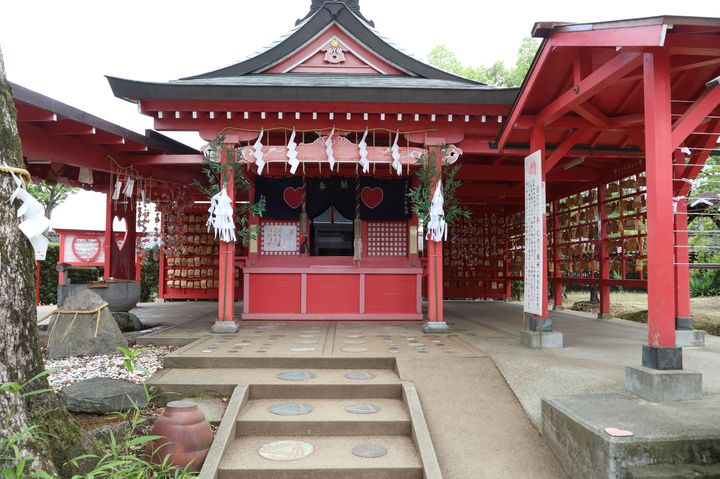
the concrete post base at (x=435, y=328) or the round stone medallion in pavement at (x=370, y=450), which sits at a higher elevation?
the concrete post base at (x=435, y=328)

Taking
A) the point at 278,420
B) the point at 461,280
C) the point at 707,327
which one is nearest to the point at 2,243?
the point at 278,420

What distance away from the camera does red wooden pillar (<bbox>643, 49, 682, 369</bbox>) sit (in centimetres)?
392

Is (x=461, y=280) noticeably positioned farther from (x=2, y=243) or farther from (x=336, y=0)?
(x=2, y=243)

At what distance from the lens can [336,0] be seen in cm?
972

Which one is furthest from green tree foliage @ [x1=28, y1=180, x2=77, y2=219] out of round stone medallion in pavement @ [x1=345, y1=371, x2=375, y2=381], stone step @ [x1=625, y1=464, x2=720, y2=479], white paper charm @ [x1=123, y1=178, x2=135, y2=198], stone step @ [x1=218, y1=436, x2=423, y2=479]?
stone step @ [x1=625, y1=464, x2=720, y2=479]

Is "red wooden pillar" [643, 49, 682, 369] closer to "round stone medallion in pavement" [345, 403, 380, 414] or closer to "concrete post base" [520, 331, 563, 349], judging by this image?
"concrete post base" [520, 331, 563, 349]

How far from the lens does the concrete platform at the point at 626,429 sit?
2996 millimetres

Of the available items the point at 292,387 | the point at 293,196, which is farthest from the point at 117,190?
the point at 292,387

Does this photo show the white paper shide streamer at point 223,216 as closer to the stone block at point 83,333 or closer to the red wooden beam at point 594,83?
the stone block at point 83,333

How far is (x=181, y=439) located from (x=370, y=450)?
1.41m

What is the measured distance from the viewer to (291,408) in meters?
4.43

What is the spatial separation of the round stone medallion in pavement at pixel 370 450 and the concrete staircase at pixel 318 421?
0.05ft

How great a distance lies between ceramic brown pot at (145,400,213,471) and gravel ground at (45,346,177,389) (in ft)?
4.37

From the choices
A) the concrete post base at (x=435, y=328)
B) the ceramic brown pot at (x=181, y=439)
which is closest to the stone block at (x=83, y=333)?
the ceramic brown pot at (x=181, y=439)
